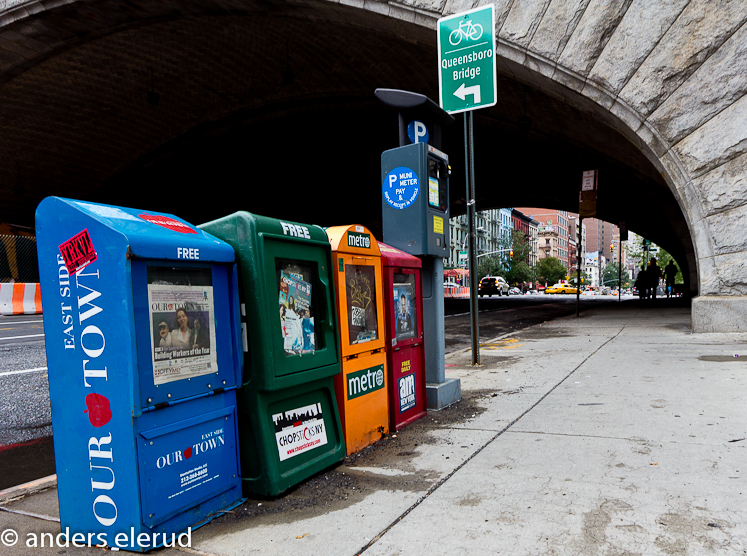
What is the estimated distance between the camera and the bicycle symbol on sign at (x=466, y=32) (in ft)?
22.7

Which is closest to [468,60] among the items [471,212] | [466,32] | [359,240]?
[466,32]

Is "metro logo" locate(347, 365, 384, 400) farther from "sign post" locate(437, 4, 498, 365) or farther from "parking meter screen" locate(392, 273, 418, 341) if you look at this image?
"sign post" locate(437, 4, 498, 365)

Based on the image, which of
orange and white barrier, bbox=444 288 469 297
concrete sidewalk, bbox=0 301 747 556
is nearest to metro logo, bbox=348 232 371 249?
concrete sidewalk, bbox=0 301 747 556

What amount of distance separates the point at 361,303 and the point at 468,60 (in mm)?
4402

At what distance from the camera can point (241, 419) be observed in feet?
10.6

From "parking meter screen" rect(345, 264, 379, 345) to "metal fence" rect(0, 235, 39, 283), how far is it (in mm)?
18214

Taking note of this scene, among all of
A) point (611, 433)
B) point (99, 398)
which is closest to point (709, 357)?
point (611, 433)

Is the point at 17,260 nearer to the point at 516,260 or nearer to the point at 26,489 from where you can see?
the point at 26,489

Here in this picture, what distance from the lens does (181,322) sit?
2789 millimetres

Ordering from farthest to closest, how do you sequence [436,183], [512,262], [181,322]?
1. [512,262]
2. [436,183]
3. [181,322]

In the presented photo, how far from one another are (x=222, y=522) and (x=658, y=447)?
113 inches

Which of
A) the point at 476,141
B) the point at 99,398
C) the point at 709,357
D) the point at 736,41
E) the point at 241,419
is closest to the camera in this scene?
the point at 99,398

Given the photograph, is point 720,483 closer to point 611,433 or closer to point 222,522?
point 611,433

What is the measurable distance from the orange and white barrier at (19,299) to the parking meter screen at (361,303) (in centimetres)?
1643
